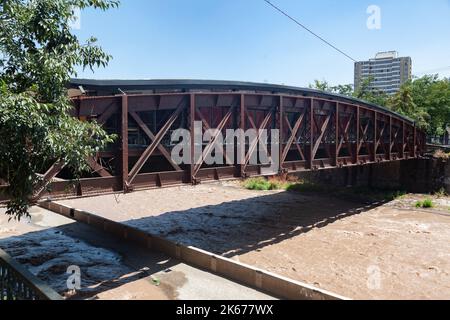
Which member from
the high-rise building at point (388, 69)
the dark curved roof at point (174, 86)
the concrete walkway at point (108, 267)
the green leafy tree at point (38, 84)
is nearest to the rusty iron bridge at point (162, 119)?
the dark curved roof at point (174, 86)

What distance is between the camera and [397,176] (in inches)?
1356

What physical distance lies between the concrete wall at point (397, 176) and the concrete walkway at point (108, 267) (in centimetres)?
2548

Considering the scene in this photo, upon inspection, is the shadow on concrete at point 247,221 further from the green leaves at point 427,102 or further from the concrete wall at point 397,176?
the green leaves at point 427,102

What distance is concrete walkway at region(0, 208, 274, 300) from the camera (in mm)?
10039

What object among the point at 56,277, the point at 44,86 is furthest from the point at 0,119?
the point at 56,277

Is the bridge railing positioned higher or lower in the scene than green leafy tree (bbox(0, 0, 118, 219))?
lower

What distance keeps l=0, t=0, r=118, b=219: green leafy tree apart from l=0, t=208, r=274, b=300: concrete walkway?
5.48m

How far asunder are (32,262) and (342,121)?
16904 millimetres

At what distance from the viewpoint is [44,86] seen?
532 cm

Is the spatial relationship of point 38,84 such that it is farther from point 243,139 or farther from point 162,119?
point 243,139

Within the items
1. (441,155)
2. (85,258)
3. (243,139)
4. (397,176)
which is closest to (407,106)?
(397,176)

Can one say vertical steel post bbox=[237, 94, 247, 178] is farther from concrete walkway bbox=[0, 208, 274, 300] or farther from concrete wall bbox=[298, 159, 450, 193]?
concrete wall bbox=[298, 159, 450, 193]

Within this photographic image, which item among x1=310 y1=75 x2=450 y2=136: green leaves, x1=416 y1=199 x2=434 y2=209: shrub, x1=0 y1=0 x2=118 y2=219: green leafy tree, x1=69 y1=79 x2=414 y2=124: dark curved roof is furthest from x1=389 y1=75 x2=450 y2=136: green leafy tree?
x1=0 y1=0 x2=118 y2=219: green leafy tree
